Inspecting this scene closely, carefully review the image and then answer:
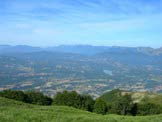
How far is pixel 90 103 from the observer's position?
284 ft

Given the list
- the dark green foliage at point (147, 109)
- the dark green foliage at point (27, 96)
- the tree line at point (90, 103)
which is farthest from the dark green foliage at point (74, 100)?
the dark green foliage at point (147, 109)

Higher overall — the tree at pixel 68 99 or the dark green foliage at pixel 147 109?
the tree at pixel 68 99

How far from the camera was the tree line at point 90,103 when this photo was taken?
80950 mm

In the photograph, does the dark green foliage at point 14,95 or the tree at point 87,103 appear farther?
the tree at point 87,103

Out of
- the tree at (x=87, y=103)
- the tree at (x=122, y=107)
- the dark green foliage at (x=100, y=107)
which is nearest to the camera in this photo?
the dark green foliage at (x=100, y=107)

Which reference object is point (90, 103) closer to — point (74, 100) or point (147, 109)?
point (74, 100)

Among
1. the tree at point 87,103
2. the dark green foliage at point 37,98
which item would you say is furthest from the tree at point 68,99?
the dark green foliage at point 37,98

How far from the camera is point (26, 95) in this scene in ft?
280

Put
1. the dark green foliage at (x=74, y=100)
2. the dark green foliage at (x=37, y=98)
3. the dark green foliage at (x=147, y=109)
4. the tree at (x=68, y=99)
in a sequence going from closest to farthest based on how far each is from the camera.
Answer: the dark green foliage at (x=147, y=109) < the dark green foliage at (x=37, y=98) < the dark green foliage at (x=74, y=100) < the tree at (x=68, y=99)

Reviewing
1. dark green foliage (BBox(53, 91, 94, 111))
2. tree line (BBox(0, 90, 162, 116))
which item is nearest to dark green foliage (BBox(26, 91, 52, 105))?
tree line (BBox(0, 90, 162, 116))

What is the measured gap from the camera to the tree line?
8095cm

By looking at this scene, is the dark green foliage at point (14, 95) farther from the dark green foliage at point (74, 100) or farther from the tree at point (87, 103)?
the tree at point (87, 103)

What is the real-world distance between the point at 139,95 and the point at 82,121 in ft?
350

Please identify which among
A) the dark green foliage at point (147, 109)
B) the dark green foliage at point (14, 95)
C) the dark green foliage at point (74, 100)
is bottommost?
the dark green foliage at point (147, 109)
